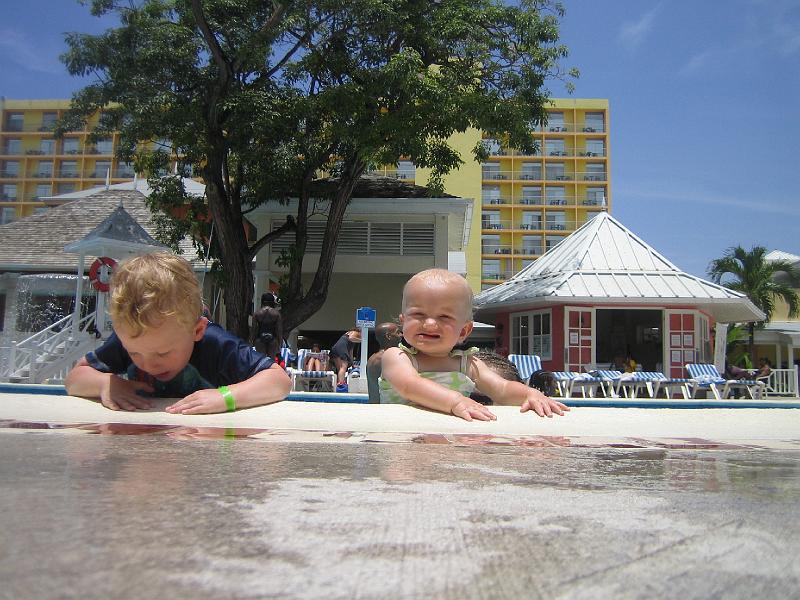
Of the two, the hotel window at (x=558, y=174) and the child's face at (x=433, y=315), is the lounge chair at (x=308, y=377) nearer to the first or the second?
the child's face at (x=433, y=315)

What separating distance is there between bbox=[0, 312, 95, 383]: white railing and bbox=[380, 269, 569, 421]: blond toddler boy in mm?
9521

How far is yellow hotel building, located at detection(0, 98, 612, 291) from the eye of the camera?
208 ft

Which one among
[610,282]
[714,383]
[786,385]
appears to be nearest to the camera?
[714,383]

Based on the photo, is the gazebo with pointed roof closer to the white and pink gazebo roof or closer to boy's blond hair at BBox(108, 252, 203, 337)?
the white and pink gazebo roof

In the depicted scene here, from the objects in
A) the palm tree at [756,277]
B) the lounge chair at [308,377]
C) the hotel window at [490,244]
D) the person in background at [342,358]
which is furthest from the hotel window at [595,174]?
the person in background at [342,358]

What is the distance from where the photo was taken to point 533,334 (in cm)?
1692

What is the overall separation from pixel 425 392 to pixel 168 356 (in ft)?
3.25

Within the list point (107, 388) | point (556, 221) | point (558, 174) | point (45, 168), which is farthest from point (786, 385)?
point (45, 168)

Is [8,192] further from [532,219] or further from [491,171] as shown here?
[532,219]

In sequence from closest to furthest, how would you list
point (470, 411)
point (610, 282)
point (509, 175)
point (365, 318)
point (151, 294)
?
point (151, 294)
point (470, 411)
point (365, 318)
point (610, 282)
point (509, 175)

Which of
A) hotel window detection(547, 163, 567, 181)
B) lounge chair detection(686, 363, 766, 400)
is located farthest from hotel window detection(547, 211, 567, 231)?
lounge chair detection(686, 363, 766, 400)

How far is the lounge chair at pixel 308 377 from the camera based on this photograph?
1085 centimetres

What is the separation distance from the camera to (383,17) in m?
10.9

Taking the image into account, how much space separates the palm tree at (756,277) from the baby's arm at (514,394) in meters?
27.7
